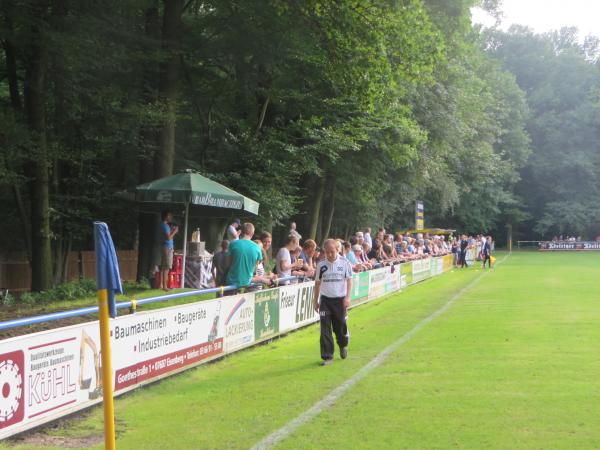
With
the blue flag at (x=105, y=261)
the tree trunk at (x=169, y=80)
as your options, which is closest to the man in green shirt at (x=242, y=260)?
the blue flag at (x=105, y=261)

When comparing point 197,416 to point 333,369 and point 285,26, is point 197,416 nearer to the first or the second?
point 333,369

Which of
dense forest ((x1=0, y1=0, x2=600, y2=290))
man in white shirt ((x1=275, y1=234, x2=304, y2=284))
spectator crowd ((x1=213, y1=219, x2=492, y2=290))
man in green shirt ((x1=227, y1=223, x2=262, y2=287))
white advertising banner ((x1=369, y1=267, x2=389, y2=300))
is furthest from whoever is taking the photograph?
white advertising banner ((x1=369, y1=267, x2=389, y2=300))

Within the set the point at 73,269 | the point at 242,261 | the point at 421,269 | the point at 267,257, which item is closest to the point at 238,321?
the point at 242,261

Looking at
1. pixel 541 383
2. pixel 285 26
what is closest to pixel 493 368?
pixel 541 383

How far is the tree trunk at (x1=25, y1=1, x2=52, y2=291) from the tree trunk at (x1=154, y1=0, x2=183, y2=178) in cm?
318

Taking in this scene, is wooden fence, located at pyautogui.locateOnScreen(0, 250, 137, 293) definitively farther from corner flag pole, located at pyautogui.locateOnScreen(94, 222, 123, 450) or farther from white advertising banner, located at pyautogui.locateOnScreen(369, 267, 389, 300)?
corner flag pole, located at pyautogui.locateOnScreen(94, 222, 123, 450)

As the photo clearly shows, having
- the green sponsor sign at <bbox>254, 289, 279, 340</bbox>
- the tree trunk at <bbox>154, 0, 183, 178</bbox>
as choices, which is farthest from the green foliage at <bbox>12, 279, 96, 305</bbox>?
the green sponsor sign at <bbox>254, 289, 279, 340</bbox>

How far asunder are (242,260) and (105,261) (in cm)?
787

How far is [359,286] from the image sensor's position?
2081 cm

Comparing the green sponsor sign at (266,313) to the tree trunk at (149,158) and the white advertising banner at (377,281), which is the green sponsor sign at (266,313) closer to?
the tree trunk at (149,158)

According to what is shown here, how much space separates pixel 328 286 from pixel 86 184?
17.4 m

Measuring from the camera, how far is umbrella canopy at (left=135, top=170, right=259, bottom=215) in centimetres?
1689

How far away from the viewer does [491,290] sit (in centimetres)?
2544

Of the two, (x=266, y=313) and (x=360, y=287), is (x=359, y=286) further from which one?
(x=266, y=313)
